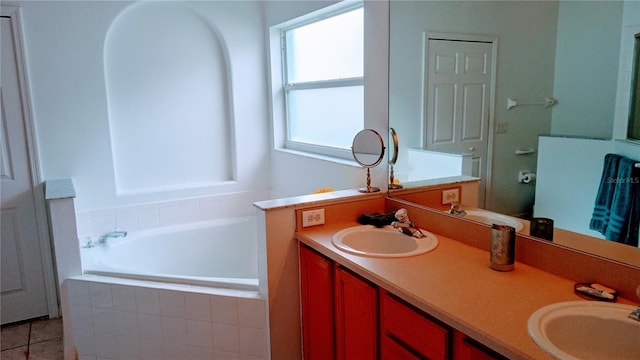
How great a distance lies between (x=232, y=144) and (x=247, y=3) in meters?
1.13

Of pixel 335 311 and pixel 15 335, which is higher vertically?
pixel 335 311

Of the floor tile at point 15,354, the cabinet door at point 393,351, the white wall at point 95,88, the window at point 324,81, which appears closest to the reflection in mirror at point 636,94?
the cabinet door at point 393,351

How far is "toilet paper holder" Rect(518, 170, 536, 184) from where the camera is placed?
1.66 metres

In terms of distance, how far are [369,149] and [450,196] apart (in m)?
0.47

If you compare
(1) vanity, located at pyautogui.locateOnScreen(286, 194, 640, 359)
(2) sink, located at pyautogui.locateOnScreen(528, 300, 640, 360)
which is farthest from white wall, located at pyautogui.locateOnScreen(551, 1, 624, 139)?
(2) sink, located at pyautogui.locateOnScreen(528, 300, 640, 360)

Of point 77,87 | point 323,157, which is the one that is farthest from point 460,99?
point 77,87

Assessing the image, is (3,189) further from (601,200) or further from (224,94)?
(601,200)

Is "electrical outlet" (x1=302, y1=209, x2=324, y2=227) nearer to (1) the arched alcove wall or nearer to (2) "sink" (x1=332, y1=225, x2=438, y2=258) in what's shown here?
(2) "sink" (x1=332, y1=225, x2=438, y2=258)

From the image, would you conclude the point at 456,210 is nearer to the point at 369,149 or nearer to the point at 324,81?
the point at 369,149

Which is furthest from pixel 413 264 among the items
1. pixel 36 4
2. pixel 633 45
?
pixel 36 4

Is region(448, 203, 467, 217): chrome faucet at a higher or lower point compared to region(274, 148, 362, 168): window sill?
lower

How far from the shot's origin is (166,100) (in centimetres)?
335

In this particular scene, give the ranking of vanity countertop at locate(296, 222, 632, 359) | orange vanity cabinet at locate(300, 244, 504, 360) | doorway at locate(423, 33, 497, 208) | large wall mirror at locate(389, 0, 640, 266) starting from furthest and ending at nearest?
1. doorway at locate(423, 33, 497, 208)
2. large wall mirror at locate(389, 0, 640, 266)
3. orange vanity cabinet at locate(300, 244, 504, 360)
4. vanity countertop at locate(296, 222, 632, 359)

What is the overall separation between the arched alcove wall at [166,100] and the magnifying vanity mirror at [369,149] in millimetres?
1668
